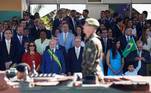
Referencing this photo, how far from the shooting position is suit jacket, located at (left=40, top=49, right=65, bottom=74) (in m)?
10.6

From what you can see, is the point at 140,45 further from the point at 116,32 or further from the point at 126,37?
the point at 116,32

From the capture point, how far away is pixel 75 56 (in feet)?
36.8

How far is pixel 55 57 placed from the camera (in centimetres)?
1072

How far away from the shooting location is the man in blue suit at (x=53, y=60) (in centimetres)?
1060

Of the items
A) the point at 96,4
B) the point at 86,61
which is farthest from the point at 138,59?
the point at 96,4

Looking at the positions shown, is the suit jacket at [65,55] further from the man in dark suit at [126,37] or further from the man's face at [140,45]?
the man's face at [140,45]

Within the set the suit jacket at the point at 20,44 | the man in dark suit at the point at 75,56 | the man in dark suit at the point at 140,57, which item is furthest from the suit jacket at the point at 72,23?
the man in dark suit at the point at 140,57

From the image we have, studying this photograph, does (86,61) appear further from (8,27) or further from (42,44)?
(8,27)

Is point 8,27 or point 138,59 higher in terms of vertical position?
point 8,27

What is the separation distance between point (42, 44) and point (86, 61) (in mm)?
4341

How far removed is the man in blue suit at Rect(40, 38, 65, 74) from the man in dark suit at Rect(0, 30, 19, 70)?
1.03 m

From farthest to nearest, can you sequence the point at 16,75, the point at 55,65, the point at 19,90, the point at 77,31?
the point at 77,31 → the point at 55,65 → the point at 16,75 → the point at 19,90

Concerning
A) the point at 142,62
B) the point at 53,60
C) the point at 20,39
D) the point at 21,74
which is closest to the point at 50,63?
the point at 53,60

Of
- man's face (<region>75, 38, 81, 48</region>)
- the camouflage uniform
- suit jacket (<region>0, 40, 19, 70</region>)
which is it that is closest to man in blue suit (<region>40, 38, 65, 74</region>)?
man's face (<region>75, 38, 81, 48</region>)
